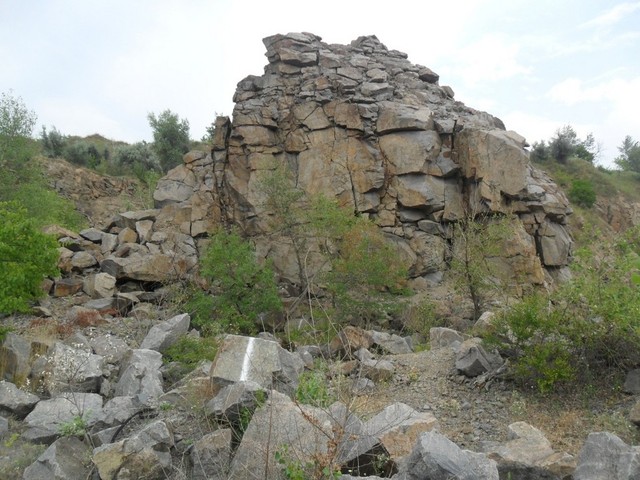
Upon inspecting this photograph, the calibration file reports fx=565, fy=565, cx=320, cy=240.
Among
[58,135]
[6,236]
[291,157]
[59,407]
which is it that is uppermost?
[58,135]

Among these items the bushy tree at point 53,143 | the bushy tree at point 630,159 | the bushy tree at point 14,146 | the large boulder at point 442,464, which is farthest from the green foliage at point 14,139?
the bushy tree at point 630,159

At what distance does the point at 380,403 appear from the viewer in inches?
290

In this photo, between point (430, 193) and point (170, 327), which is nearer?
point (170, 327)

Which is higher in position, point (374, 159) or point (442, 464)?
point (374, 159)

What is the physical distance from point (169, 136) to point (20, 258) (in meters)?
23.0

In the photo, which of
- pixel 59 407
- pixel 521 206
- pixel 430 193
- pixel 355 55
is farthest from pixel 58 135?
pixel 59 407

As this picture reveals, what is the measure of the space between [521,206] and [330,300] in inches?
303

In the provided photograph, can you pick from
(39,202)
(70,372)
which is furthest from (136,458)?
(39,202)

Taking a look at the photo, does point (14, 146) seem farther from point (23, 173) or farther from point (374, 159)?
point (374, 159)

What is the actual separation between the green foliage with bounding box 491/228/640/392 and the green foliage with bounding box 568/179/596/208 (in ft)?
67.3

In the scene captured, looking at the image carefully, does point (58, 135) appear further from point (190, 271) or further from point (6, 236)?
point (6, 236)

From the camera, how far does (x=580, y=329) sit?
7.23 meters

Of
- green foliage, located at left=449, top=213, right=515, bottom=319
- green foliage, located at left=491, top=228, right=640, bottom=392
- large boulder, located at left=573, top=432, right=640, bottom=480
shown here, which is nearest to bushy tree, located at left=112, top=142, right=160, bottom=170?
green foliage, located at left=449, top=213, right=515, bottom=319

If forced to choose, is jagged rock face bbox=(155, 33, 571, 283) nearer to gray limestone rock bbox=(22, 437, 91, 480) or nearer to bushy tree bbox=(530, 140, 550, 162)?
bushy tree bbox=(530, 140, 550, 162)
